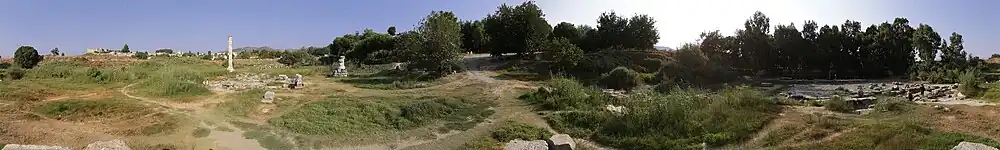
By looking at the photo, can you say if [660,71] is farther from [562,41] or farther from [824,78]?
[824,78]

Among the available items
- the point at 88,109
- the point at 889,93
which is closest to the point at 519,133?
the point at 88,109

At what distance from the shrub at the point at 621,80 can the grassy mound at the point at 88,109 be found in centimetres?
1647

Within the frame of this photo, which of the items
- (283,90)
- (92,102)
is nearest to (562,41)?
(283,90)

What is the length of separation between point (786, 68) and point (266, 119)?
3081 cm

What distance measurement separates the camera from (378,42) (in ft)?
157

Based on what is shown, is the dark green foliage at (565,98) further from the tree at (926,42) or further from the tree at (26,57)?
the tree at (26,57)

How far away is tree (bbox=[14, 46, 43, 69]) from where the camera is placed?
41.1 m

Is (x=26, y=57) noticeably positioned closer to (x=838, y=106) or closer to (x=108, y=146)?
(x=108, y=146)

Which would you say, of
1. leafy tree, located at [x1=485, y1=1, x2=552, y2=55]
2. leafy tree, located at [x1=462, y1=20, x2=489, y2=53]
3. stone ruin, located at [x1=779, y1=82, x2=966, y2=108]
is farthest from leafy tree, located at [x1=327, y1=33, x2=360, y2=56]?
stone ruin, located at [x1=779, y1=82, x2=966, y2=108]

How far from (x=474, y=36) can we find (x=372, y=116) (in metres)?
28.9

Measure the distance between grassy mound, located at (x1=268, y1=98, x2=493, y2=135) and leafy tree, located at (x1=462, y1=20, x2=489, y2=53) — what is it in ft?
78.8

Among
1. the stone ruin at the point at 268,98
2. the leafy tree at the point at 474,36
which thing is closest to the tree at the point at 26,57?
the leafy tree at the point at 474,36

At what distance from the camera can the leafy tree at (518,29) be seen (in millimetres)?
36781

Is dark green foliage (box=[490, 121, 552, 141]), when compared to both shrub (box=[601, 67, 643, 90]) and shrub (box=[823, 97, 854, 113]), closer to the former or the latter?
shrub (box=[823, 97, 854, 113])
